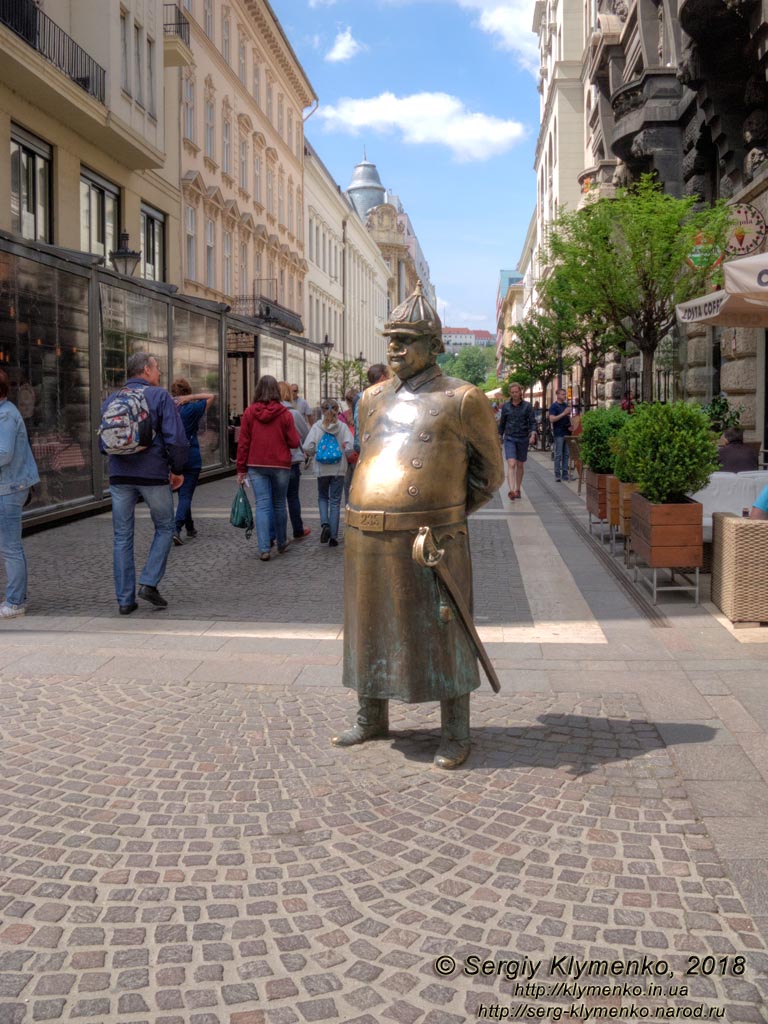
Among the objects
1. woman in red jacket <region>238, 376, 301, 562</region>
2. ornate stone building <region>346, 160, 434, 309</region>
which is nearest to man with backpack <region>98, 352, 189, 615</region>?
woman in red jacket <region>238, 376, 301, 562</region>

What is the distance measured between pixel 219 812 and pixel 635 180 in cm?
2284

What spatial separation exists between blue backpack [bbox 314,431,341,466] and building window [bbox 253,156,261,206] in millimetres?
30930

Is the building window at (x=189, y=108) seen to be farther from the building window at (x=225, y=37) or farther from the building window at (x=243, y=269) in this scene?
the building window at (x=243, y=269)

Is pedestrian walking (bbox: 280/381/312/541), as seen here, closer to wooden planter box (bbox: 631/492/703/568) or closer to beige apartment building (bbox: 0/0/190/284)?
wooden planter box (bbox: 631/492/703/568)

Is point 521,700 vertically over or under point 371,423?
under

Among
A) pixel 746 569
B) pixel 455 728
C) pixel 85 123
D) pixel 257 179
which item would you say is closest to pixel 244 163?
pixel 257 179

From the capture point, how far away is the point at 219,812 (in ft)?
12.8

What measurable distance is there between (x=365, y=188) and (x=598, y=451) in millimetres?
136998

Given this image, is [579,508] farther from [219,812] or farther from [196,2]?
[196,2]

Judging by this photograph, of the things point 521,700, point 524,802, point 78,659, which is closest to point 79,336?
point 78,659

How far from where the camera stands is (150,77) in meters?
24.0

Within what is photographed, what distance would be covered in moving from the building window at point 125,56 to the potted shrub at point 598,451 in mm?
15336

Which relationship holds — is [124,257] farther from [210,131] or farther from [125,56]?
[210,131]

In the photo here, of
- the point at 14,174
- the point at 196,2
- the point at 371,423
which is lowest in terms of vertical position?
the point at 371,423
